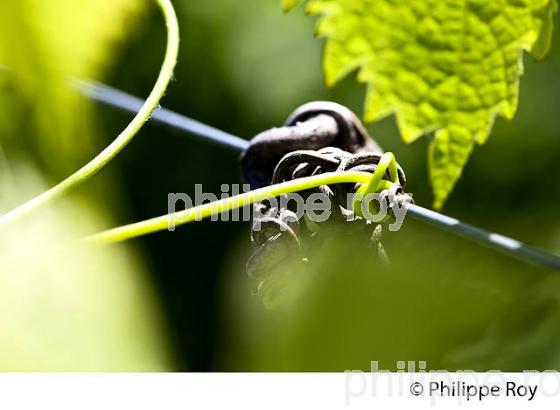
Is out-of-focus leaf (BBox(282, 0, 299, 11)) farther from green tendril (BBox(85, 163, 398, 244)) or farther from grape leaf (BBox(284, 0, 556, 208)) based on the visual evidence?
green tendril (BBox(85, 163, 398, 244))

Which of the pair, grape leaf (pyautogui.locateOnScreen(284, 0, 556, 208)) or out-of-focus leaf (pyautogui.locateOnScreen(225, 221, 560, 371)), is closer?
grape leaf (pyautogui.locateOnScreen(284, 0, 556, 208))

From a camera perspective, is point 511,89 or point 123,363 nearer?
point 511,89

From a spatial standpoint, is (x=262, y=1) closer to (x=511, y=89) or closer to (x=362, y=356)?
(x=362, y=356)

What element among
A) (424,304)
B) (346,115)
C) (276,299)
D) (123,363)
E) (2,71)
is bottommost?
(276,299)

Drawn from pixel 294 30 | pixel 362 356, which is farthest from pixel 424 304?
pixel 294 30
